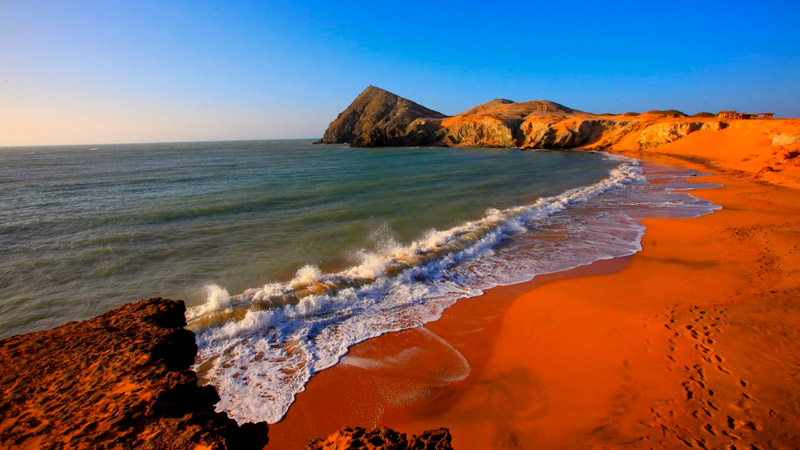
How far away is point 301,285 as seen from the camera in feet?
28.0

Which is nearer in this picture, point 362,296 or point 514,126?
point 362,296

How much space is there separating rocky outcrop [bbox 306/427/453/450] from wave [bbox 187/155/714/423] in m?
3.14

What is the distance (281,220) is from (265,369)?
10.0 m

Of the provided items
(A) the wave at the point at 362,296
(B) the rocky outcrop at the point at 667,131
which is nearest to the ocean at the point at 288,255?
(A) the wave at the point at 362,296

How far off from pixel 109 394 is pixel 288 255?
866 centimetres

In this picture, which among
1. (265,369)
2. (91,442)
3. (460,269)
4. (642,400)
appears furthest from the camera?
(460,269)

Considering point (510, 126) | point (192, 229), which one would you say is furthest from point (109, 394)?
point (510, 126)

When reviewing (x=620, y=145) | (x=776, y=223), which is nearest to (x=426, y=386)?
(x=776, y=223)

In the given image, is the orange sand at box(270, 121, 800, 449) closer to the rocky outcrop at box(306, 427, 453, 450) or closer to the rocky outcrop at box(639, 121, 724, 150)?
the rocky outcrop at box(306, 427, 453, 450)

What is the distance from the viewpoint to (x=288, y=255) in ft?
35.4

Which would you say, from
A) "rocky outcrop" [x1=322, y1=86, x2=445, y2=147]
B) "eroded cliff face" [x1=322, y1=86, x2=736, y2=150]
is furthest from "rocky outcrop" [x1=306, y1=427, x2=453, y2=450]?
→ "rocky outcrop" [x1=322, y1=86, x2=445, y2=147]

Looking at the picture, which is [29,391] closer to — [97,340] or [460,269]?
[97,340]

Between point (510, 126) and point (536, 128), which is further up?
point (510, 126)

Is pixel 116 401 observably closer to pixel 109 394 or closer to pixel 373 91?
pixel 109 394
